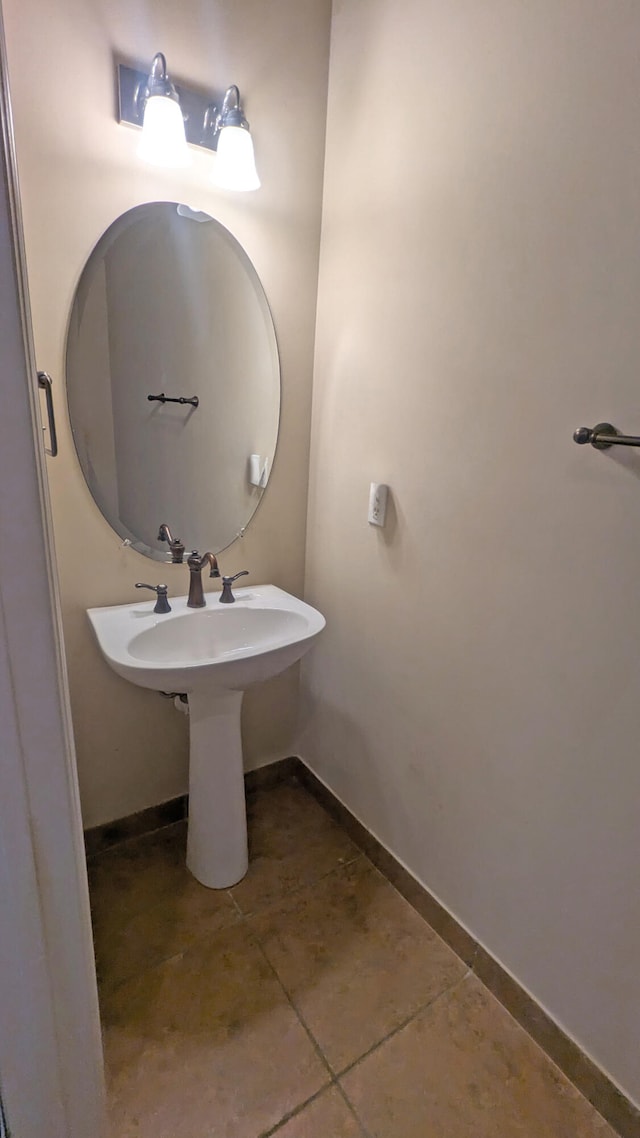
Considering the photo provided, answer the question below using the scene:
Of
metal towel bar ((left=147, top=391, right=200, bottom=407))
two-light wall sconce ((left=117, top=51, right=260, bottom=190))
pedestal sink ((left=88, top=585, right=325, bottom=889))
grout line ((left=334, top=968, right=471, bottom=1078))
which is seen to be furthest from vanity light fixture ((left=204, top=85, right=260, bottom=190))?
grout line ((left=334, top=968, right=471, bottom=1078))

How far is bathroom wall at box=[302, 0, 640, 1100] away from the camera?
89 centimetres

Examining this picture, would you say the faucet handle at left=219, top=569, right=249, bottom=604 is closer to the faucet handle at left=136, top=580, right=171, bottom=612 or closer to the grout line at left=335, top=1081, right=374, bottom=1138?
the faucet handle at left=136, top=580, right=171, bottom=612

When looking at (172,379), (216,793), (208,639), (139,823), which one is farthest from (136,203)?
(139,823)

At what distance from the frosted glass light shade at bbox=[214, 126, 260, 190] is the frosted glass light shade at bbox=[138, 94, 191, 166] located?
0.09 metres

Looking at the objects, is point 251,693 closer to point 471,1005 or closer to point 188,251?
point 471,1005

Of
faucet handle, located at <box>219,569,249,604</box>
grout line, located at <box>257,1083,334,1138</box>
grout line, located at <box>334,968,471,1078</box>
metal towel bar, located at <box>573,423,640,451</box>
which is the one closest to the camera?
metal towel bar, located at <box>573,423,640,451</box>

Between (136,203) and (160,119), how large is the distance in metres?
0.17

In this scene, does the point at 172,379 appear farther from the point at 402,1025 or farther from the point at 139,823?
the point at 402,1025

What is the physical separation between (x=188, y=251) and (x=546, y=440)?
3.30ft

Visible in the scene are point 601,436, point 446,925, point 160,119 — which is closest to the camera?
point 601,436

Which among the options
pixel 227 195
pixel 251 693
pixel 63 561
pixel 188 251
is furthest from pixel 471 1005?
pixel 227 195

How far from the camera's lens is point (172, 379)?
4.58 ft

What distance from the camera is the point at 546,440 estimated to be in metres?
0.99

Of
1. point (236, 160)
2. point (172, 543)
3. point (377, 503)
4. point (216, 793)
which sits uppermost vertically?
point (236, 160)
